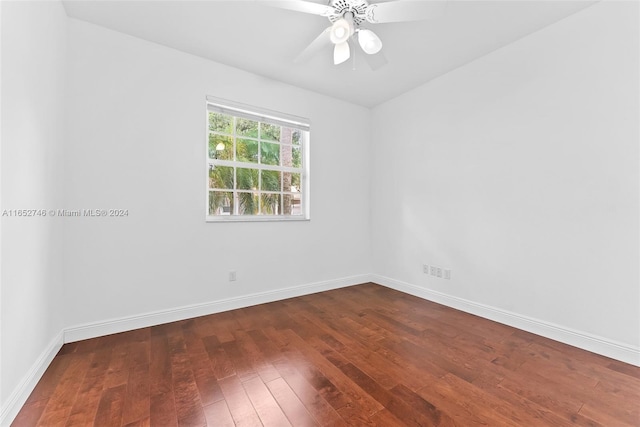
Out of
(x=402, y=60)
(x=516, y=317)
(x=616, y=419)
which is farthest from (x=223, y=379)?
(x=402, y=60)

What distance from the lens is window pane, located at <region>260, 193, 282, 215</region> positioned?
330 centimetres

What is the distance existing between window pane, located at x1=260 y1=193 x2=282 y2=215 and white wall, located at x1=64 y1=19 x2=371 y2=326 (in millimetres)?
200

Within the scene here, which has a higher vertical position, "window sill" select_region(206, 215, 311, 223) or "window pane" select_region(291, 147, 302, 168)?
"window pane" select_region(291, 147, 302, 168)

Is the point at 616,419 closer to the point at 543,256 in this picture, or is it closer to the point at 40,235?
the point at 543,256

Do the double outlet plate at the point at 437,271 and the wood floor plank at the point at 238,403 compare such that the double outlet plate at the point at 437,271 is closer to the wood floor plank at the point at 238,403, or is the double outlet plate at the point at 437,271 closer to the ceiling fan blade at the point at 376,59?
the ceiling fan blade at the point at 376,59

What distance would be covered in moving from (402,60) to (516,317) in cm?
280

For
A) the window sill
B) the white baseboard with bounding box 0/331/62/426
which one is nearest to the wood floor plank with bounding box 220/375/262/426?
the white baseboard with bounding box 0/331/62/426

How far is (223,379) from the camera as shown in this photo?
1688 millimetres

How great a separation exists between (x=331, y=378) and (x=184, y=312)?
67.9 inches

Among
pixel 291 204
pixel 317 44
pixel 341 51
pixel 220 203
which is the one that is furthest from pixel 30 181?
pixel 291 204

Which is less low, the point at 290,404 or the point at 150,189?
the point at 150,189

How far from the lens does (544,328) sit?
90.4 inches

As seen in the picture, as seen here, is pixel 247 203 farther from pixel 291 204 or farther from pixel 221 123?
pixel 221 123

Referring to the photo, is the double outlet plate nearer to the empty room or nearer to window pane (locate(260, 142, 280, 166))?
the empty room
